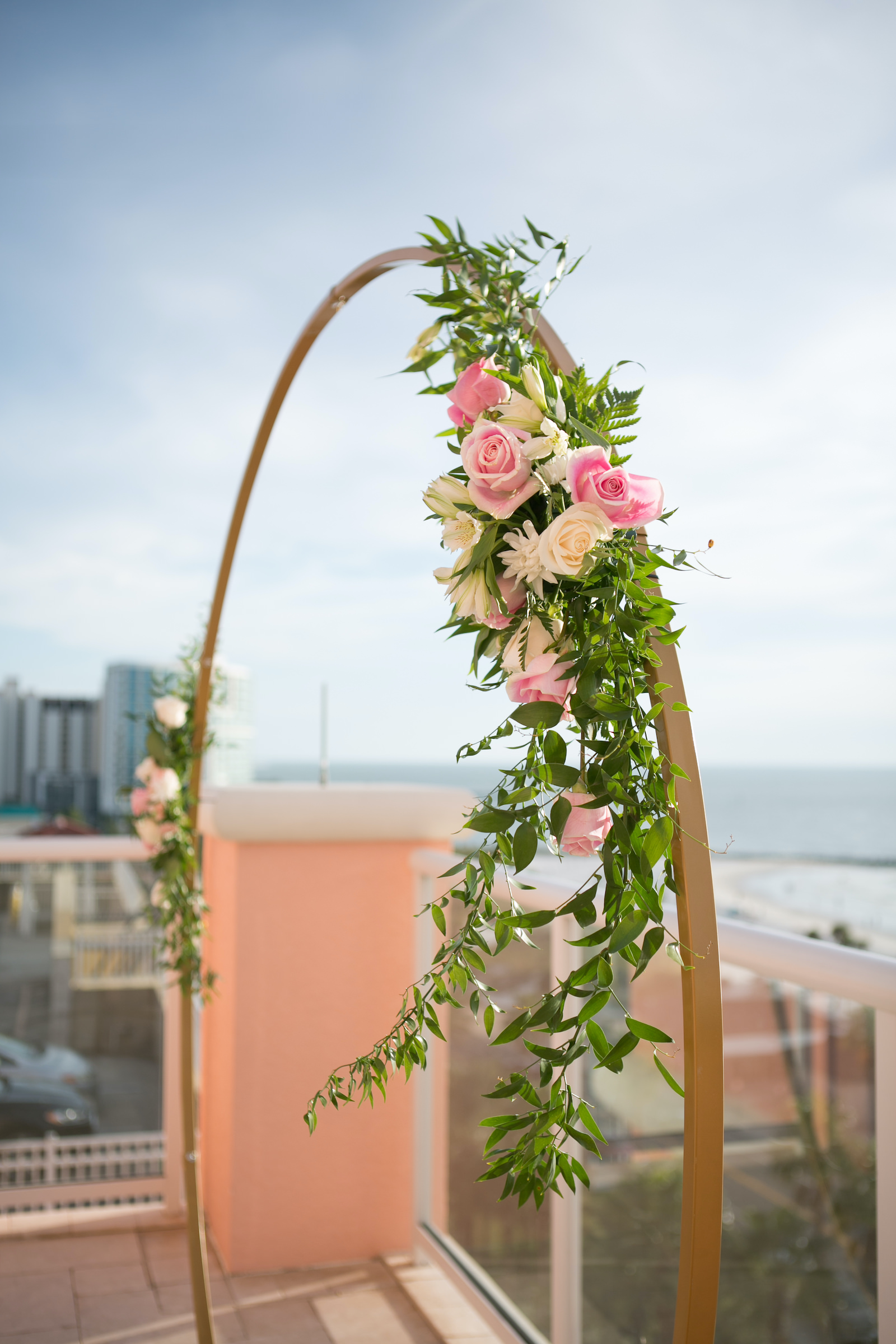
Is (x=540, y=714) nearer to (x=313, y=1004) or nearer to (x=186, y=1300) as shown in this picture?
(x=313, y=1004)

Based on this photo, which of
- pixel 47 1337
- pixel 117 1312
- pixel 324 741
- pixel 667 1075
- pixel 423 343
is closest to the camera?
pixel 667 1075

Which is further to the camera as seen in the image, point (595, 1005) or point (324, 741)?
point (324, 741)

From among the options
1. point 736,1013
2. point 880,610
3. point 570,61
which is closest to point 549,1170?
point 736,1013

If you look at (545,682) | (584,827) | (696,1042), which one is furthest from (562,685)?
(696,1042)

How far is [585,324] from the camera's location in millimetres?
1136

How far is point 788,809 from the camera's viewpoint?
47.8 meters

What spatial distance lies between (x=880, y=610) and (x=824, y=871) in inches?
460

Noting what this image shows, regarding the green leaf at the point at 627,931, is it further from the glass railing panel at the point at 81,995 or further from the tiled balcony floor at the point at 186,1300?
the glass railing panel at the point at 81,995

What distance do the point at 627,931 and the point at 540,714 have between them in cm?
19

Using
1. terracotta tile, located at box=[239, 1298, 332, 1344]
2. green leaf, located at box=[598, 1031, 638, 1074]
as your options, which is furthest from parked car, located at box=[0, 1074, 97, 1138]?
green leaf, located at box=[598, 1031, 638, 1074]

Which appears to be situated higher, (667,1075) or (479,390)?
(479,390)

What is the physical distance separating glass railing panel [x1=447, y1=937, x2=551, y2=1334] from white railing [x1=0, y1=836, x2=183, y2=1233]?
842 millimetres

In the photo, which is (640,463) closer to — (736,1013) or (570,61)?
(736,1013)

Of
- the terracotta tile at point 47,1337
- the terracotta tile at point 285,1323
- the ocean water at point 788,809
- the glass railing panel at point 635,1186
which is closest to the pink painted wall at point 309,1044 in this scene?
the terracotta tile at point 285,1323
